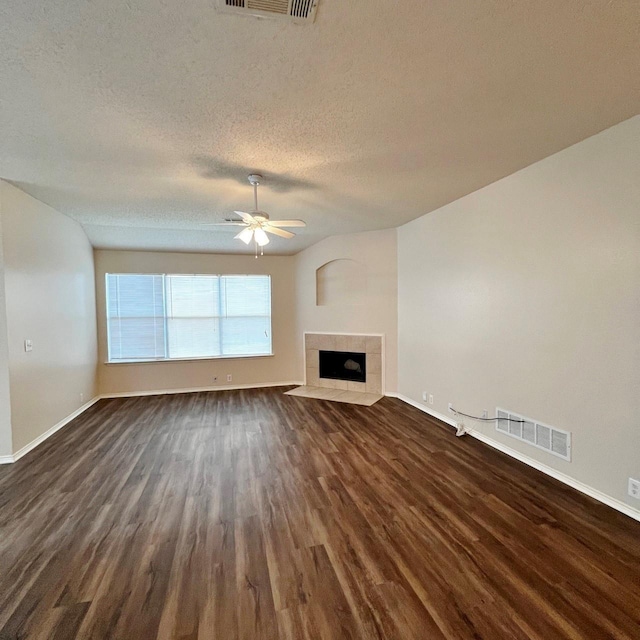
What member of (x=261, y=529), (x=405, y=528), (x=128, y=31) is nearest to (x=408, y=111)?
(x=128, y=31)

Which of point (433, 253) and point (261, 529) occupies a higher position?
point (433, 253)

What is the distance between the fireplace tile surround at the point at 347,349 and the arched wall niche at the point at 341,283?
24.9 inches

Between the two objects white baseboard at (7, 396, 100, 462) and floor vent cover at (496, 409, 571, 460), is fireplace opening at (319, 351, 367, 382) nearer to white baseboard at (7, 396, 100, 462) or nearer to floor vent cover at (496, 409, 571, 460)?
floor vent cover at (496, 409, 571, 460)

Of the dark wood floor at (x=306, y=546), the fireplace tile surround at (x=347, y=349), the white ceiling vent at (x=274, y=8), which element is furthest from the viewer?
the fireplace tile surround at (x=347, y=349)

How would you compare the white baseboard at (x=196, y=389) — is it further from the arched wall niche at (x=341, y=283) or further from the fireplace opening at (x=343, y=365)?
the arched wall niche at (x=341, y=283)

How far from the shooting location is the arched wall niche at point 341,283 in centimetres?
558

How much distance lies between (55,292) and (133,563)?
3.51m

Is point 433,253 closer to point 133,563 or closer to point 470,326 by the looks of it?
point 470,326

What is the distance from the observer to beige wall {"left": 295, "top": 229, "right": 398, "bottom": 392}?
5168mm

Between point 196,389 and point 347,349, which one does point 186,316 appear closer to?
point 196,389

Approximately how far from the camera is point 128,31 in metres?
1.39

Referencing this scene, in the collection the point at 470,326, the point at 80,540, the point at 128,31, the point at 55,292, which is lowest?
the point at 80,540

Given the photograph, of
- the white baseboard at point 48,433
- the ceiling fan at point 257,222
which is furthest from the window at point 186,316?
the ceiling fan at point 257,222

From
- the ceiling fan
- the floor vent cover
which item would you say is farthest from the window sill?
the floor vent cover
